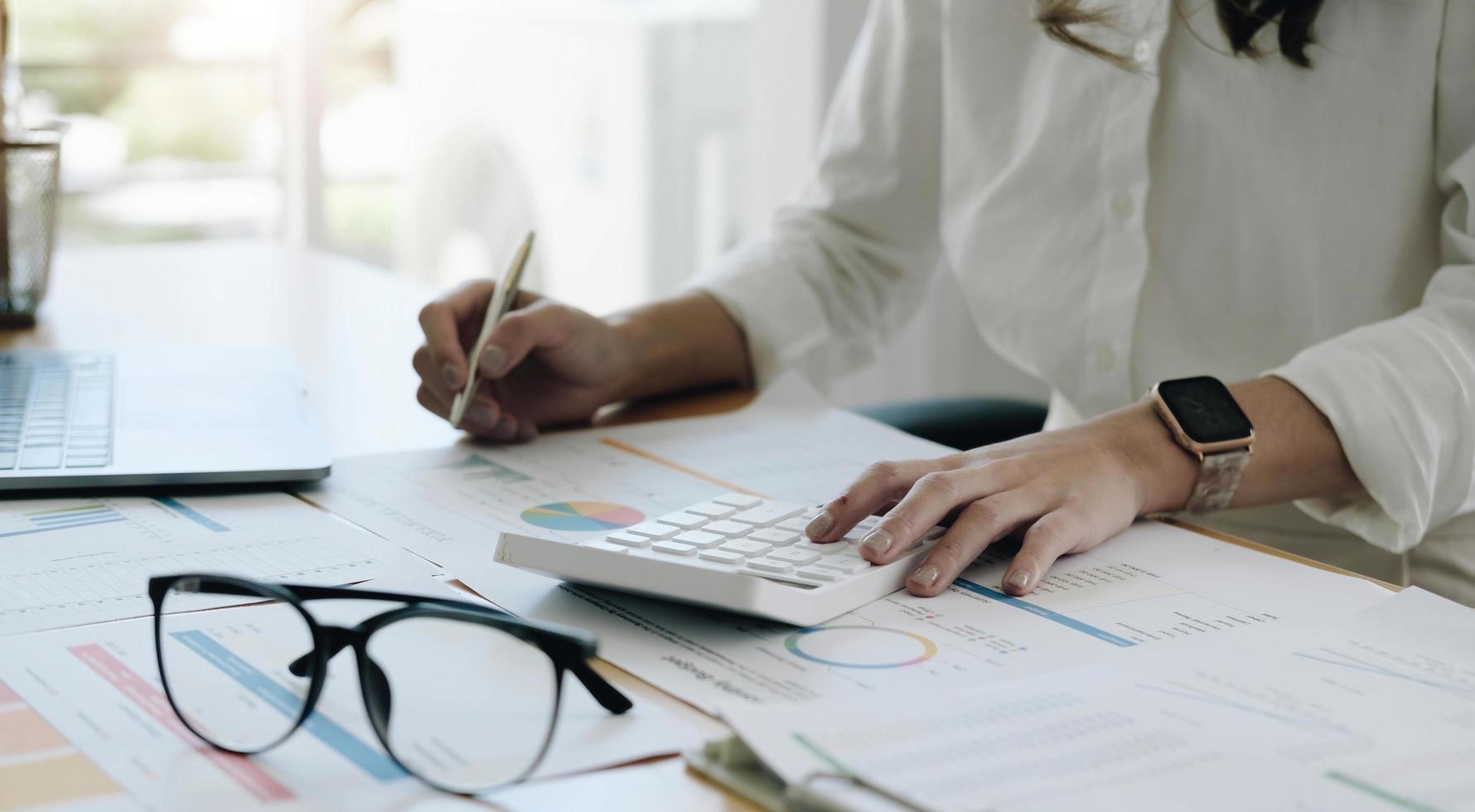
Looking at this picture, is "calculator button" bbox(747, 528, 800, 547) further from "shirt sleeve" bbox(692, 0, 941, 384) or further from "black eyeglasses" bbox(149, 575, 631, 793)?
"shirt sleeve" bbox(692, 0, 941, 384)

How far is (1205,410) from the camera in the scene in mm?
726

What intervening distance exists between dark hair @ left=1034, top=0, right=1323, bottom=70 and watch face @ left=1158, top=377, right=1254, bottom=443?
0.27 metres

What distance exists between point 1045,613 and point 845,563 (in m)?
0.09

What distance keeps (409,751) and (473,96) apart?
259 cm

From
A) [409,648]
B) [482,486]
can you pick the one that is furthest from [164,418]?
[409,648]

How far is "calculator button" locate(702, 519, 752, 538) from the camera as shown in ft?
1.97

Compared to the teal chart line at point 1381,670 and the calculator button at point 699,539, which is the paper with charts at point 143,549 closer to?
the calculator button at point 699,539

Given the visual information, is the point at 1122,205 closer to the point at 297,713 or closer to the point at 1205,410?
the point at 1205,410

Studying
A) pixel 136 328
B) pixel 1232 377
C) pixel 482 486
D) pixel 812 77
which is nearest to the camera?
pixel 482 486

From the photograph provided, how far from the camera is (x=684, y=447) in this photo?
0.86 meters

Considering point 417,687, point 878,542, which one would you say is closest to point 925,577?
point 878,542

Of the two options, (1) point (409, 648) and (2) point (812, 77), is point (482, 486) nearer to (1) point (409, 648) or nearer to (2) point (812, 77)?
(1) point (409, 648)

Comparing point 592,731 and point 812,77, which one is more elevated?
point 812,77

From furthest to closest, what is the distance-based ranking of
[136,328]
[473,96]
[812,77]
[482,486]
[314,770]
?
[473,96] < [812,77] < [136,328] < [482,486] < [314,770]
